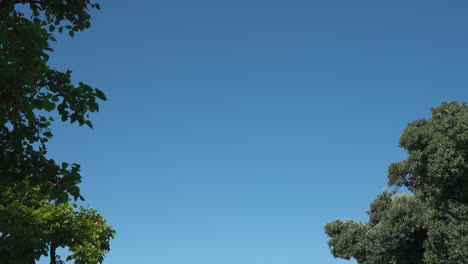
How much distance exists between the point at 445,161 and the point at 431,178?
1689mm

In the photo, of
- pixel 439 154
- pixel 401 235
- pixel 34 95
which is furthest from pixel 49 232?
pixel 401 235

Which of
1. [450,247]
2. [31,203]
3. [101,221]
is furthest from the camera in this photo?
[450,247]

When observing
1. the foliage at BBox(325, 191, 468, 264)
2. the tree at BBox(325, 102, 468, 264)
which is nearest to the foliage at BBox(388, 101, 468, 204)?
the tree at BBox(325, 102, 468, 264)

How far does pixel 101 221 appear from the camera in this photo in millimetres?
29016

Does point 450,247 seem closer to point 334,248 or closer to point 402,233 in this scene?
point 402,233

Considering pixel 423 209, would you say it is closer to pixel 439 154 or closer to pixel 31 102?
pixel 439 154

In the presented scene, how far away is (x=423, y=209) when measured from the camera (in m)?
40.5

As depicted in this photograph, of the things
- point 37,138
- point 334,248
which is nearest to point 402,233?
point 334,248

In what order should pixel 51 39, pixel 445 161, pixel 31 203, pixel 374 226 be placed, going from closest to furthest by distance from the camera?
pixel 51 39 < pixel 31 203 < pixel 445 161 < pixel 374 226

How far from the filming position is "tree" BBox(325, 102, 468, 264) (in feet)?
87.3

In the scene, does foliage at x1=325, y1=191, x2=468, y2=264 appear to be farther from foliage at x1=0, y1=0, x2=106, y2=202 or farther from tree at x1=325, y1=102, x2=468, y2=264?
foliage at x1=0, y1=0, x2=106, y2=202

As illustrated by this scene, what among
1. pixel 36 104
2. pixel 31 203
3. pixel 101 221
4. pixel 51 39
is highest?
pixel 101 221

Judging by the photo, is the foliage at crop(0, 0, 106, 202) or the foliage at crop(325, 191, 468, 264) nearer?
the foliage at crop(0, 0, 106, 202)

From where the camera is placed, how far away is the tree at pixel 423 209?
2661 cm
